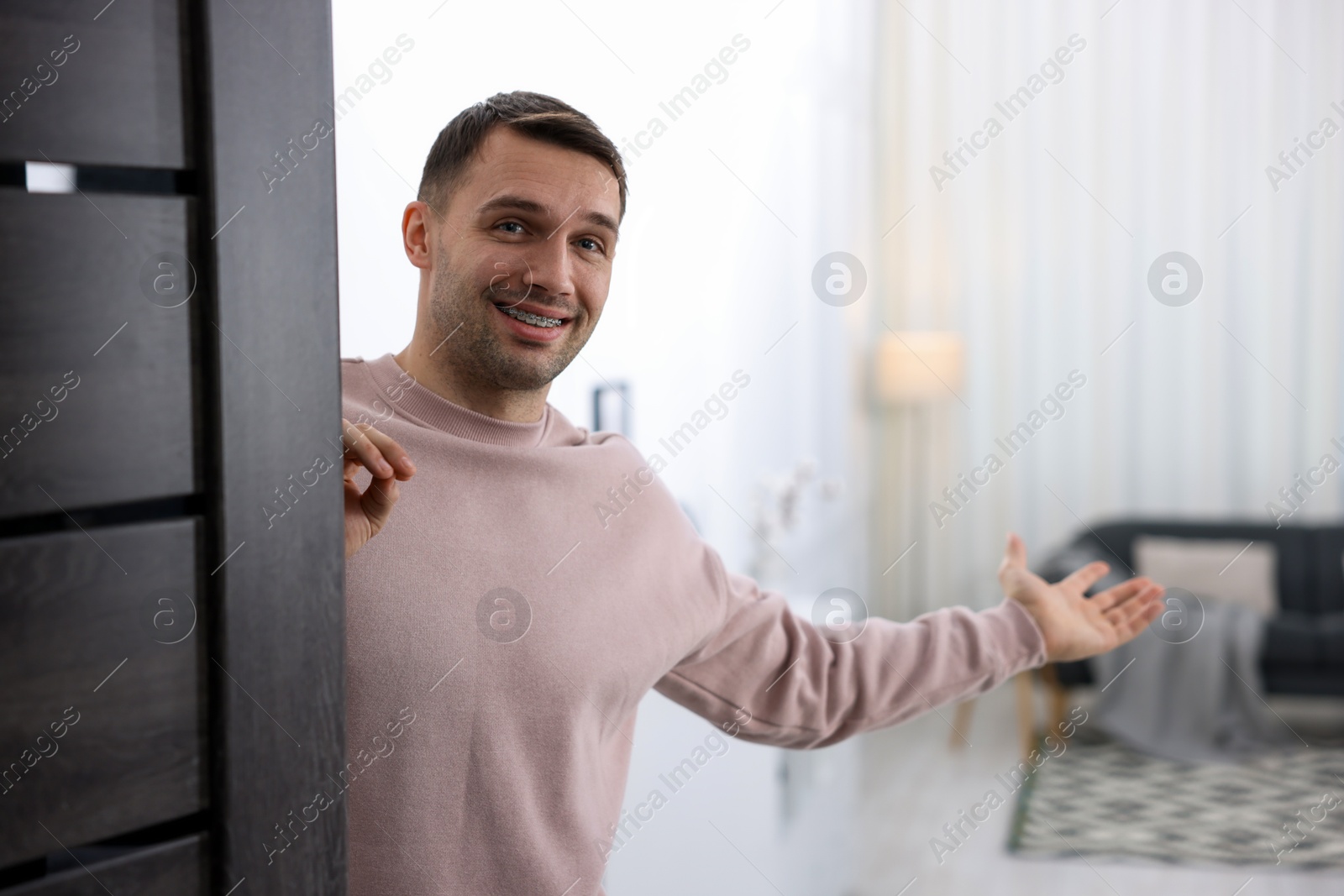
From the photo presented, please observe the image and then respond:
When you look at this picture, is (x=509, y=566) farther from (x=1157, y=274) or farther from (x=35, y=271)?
(x=1157, y=274)

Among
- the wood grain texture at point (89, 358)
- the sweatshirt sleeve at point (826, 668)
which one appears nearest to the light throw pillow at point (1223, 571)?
the sweatshirt sleeve at point (826, 668)

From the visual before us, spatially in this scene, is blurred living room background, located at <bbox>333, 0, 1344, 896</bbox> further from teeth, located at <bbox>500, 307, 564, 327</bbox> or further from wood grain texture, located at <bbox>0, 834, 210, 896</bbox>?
wood grain texture, located at <bbox>0, 834, 210, 896</bbox>

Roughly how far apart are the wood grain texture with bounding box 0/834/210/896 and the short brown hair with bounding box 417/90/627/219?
75 centimetres

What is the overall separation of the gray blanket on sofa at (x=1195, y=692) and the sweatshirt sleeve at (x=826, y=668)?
8.15ft

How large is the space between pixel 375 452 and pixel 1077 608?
0.91 m

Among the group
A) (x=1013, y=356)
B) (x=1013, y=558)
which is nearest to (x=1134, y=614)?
(x=1013, y=558)

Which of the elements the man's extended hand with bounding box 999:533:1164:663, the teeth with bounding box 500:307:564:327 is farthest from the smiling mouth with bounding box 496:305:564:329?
the man's extended hand with bounding box 999:533:1164:663

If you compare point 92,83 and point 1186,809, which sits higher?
point 92,83

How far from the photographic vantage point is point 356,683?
988 millimetres

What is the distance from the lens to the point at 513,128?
1.18 m

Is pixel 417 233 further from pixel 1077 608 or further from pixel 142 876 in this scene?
Result: pixel 1077 608

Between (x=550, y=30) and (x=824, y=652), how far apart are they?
110cm

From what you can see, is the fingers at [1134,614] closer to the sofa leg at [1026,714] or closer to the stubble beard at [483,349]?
the stubble beard at [483,349]

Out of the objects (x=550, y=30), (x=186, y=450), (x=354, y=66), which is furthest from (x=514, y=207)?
(x=550, y=30)
